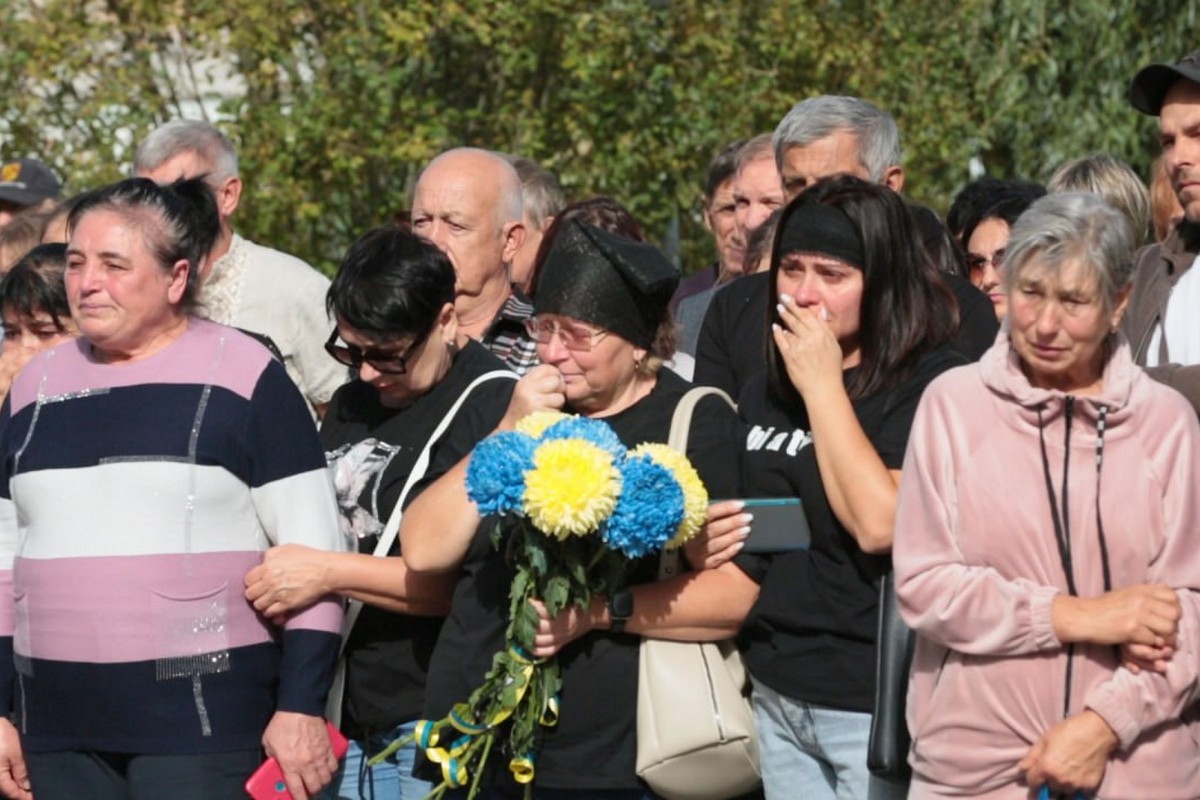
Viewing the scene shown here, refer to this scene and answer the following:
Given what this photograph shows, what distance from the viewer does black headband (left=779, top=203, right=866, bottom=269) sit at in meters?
4.79

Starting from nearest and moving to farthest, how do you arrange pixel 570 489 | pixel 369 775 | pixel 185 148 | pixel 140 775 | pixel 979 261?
1. pixel 570 489
2. pixel 140 775
3. pixel 369 775
4. pixel 979 261
5. pixel 185 148

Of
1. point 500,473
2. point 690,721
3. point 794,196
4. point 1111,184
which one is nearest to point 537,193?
point 794,196

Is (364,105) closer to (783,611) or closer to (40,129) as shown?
(40,129)

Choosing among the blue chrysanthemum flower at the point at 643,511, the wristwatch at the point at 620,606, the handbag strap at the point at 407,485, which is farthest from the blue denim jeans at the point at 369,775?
the blue chrysanthemum flower at the point at 643,511

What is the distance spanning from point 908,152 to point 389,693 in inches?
281

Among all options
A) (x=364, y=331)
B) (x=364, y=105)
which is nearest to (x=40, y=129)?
(x=364, y=105)

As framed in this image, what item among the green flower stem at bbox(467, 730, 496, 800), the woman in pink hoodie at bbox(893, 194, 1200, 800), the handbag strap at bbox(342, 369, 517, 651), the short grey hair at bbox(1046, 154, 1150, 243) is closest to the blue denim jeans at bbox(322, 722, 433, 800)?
the handbag strap at bbox(342, 369, 517, 651)

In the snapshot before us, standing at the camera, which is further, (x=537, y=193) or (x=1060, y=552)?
(x=537, y=193)

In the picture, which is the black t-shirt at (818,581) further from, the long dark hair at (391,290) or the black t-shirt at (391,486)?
the long dark hair at (391,290)

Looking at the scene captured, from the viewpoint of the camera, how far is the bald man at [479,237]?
6.23m

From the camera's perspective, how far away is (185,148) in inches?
295

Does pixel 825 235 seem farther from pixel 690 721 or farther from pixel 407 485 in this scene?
pixel 407 485

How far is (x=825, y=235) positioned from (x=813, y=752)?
1.20 metres

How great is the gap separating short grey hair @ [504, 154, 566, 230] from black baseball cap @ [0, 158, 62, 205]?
346 centimetres
